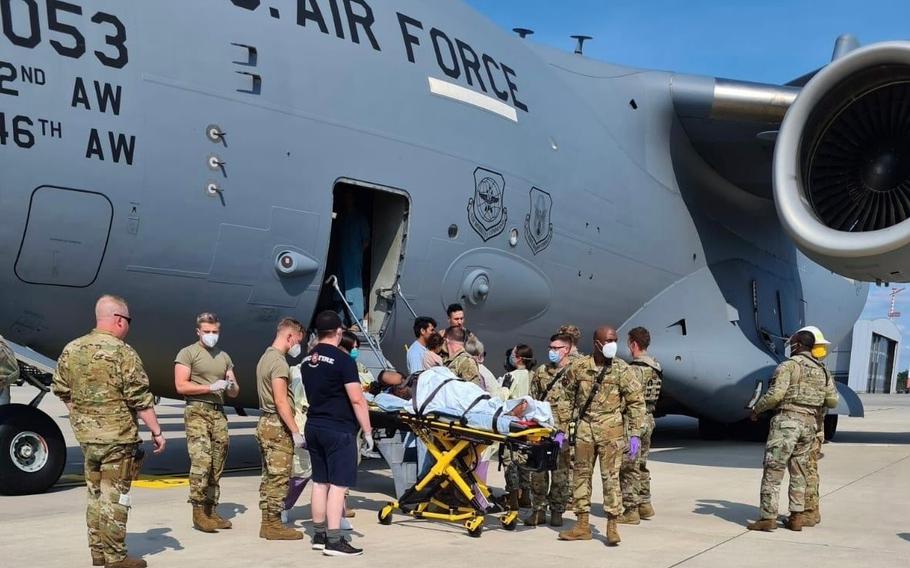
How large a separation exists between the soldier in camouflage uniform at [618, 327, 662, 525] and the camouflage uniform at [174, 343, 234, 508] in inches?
106

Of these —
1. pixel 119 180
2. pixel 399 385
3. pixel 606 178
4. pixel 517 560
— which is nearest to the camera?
pixel 517 560

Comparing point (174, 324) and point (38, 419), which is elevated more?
point (174, 324)

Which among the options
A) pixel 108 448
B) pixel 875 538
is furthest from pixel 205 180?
pixel 875 538

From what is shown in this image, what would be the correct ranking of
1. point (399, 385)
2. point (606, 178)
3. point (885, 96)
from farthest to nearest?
point (606, 178)
point (885, 96)
point (399, 385)

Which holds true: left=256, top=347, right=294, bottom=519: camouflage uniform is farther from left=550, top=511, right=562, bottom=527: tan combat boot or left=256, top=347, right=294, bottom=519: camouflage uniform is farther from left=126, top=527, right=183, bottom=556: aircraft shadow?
left=550, top=511, right=562, bottom=527: tan combat boot

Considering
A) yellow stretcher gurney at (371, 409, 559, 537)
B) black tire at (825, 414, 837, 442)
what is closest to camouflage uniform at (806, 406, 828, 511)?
yellow stretcher gurney at (371, 409, 559, 537)

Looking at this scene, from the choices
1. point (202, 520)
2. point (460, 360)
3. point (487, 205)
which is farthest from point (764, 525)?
point (487, 205)

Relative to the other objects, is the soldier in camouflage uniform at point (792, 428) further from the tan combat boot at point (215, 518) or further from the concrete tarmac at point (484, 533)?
the tan combat boot at point (215, 518)

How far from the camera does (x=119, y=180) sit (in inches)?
296

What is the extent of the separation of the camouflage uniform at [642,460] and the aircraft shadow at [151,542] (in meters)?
2.99

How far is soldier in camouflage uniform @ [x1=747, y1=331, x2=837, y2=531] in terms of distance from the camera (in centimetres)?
724

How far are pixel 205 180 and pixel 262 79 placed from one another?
960 millimetres

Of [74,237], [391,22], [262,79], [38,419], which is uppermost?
[391,22]

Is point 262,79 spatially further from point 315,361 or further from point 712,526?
point 712,526
